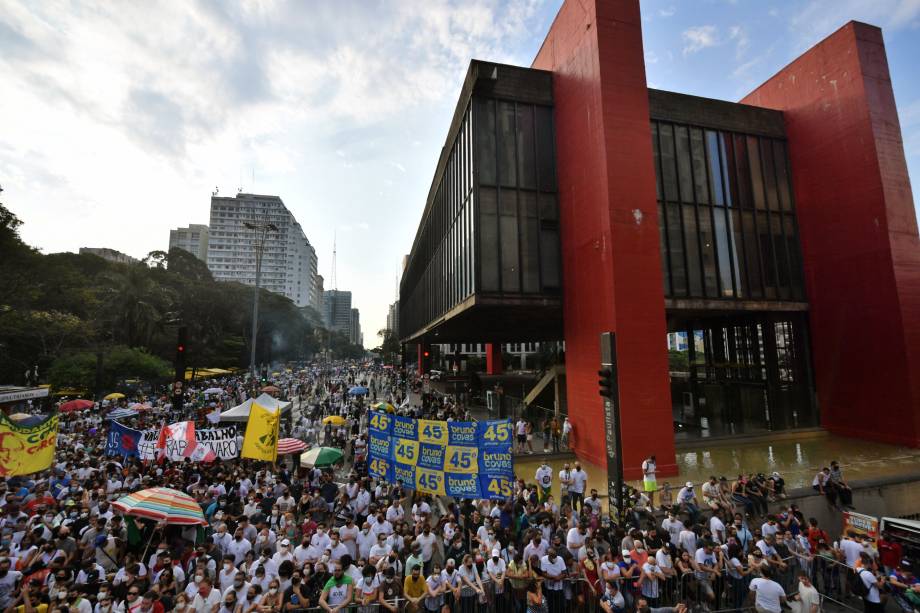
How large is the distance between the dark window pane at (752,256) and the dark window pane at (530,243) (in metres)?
10.6

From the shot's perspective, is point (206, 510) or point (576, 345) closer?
point (206, 510)

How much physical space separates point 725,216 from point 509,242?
436 inches

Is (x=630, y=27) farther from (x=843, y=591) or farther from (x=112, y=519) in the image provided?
(x=112, y=519)

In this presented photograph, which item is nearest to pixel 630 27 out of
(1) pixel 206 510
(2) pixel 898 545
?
(2) pixel 898 545

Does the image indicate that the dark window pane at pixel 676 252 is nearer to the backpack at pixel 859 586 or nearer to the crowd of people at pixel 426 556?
the crowd of people at pixel 426 556

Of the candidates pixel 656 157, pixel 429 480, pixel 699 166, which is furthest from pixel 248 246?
pixel 429 480

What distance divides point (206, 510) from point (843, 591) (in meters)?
14.4

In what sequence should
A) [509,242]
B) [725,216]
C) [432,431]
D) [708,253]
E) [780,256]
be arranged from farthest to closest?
1. [780,256]
2. [725,216]
3. [708,253]
4. [509,242]
5. [432,431]

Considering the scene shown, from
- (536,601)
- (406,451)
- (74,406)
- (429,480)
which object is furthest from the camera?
(74,406)

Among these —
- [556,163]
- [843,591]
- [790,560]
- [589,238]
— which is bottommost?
[843,591]

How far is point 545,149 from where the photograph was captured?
1969 centimetres

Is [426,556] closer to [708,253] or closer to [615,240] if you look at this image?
[615,240]

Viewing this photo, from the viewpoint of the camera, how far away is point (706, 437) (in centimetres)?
1941

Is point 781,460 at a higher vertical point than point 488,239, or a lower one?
lower
